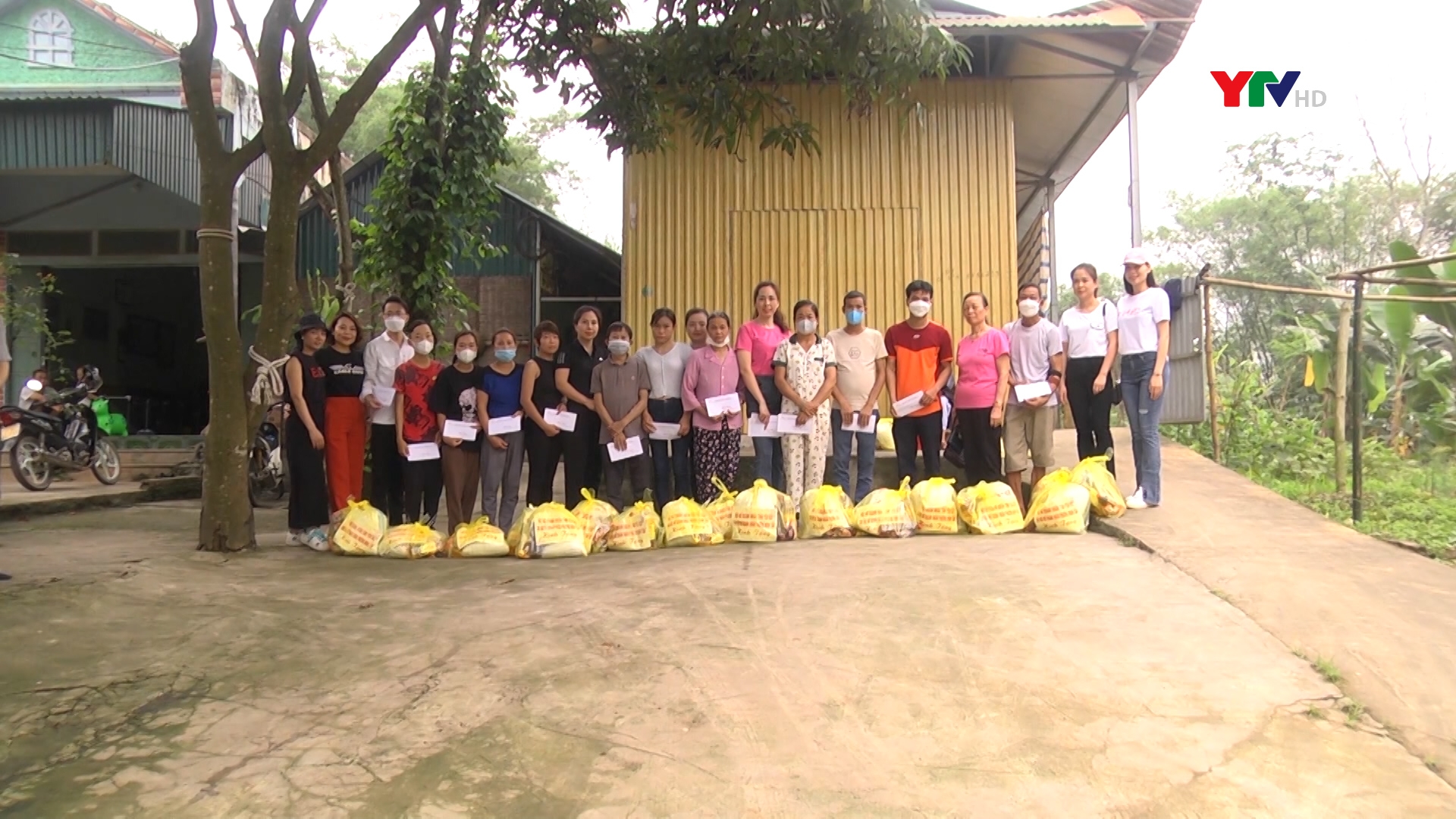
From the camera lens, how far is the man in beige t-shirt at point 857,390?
19.7ft

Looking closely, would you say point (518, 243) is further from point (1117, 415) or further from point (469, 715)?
point (469, 715)

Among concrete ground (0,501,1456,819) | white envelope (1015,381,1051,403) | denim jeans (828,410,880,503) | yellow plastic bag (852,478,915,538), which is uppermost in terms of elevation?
white envelope (1015,381,1051,403)

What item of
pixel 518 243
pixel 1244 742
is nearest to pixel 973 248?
pixel 518 243

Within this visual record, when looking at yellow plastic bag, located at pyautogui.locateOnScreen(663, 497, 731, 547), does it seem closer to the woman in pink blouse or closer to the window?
the woman in pink blouse

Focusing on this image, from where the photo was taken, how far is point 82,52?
1424 cm

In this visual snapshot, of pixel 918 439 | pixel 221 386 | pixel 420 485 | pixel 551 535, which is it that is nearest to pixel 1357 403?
pixel 918 439

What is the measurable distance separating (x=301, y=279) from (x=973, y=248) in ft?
28.2

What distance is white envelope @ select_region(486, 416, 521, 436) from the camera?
588 cm

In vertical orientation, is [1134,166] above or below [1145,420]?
above

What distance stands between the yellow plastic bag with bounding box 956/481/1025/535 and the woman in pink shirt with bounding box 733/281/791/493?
1265 millimetres

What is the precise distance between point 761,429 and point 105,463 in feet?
28.3

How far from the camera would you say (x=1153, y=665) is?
3.12 meters

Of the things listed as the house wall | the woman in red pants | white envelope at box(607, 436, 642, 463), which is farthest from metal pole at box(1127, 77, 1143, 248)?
the house wall

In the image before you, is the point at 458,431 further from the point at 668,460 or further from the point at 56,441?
the point at 56,441
